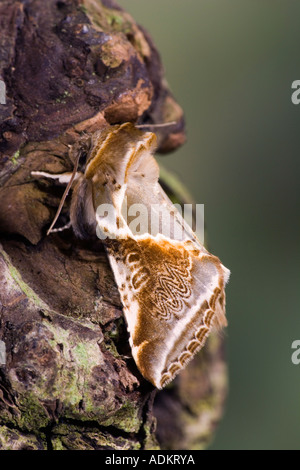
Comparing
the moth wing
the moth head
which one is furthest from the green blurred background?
the moth head

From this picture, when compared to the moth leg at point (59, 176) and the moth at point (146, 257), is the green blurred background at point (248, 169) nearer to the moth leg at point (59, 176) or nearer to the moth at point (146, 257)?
the moth at point (146, 257)

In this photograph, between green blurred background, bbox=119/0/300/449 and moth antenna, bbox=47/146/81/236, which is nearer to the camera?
moth antenna, bbox=47/146/81/236

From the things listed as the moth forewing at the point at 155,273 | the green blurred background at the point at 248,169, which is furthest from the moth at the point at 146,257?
the green blurred background at the point at 248,169

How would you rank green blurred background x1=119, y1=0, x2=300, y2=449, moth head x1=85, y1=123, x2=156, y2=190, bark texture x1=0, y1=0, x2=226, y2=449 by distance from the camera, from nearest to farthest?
bark texture x1=0, y1=0, x2=226, y2=449 → moth head x1=85, y1=123, x2=156, y2=190 → green blurred background x1=119, y1=0, x2=300, y2=449

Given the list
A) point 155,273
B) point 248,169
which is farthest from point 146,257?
point 248,169

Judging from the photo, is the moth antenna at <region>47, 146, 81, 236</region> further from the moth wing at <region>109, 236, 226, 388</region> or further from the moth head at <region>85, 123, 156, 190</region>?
the moth wing at <region>109, 236, 226, 388</region>

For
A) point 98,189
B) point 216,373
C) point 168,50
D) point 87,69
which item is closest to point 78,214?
point 98,189
